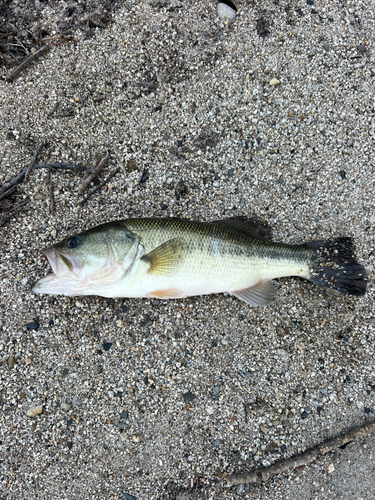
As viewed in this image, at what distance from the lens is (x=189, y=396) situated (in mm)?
3006

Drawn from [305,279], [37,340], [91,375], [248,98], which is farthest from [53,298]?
[248,98]

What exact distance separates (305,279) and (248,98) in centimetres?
211

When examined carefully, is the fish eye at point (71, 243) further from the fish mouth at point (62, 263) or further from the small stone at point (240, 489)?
the small stone at point (240, 489)

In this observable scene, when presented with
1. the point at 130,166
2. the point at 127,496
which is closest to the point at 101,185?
the point at 130,166

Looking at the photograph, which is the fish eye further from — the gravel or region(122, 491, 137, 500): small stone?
region(122, 491, 137, 500): small stone

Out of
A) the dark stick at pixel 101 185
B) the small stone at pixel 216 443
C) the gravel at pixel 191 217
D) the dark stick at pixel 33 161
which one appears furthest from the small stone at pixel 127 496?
the dark stick at pixel 33 161

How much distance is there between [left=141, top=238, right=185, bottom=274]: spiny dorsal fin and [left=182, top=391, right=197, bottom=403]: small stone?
1272 millimetres

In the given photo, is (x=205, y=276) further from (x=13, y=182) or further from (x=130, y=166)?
(x=13, y=182)

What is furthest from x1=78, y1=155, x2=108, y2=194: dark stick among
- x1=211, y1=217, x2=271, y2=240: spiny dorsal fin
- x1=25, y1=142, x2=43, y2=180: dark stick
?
x1=211, y1=217, x2=271, y2=240: spiny dorsal fin

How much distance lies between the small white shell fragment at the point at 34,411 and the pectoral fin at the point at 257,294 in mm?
2217

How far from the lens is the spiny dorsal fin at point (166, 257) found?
107 inches

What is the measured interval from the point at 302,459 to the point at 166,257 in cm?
237

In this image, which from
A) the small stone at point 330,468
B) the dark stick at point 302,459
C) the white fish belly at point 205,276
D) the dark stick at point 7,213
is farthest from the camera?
the dark stick at point 7,213

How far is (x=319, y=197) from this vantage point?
3.36 metres
